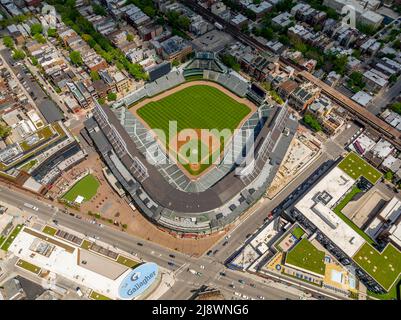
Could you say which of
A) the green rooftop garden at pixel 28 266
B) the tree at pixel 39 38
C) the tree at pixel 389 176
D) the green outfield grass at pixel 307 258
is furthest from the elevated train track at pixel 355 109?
the green rooftop garden at pixel 28 266

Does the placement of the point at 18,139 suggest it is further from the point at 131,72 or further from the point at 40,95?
the point at 131,72

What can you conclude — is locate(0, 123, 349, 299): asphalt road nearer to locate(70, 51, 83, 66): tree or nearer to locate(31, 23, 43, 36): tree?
locate(70, 51, 83, 66): tree

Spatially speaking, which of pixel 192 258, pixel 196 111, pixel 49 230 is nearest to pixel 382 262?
pixel 192 258

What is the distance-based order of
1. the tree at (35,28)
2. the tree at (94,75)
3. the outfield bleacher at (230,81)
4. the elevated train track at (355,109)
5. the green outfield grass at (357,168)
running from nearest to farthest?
the green outfield grass at (357,168) < the elevated train track at (355,109) < the outfield bleacher at (230,81) < the tree at (94,75) < the tree at (35,28)

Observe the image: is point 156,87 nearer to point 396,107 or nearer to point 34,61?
point 34,61

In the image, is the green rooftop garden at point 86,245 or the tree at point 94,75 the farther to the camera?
the tree at point 94,75

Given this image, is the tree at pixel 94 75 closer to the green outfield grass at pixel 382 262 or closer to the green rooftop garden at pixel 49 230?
the green rooftop garden at pixel 49 230

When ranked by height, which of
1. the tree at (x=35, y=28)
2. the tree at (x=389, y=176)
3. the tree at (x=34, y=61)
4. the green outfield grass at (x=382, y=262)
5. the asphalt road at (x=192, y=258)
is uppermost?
the tree at (x=35, y=28)
